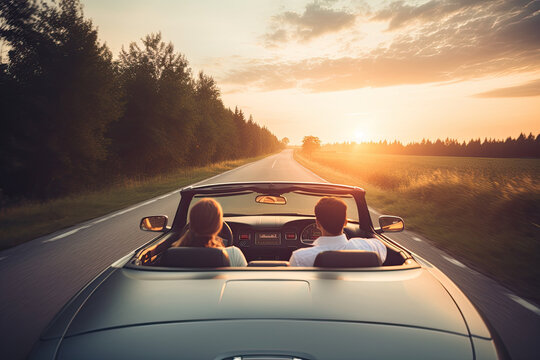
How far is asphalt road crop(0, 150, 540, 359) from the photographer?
331 centimetres

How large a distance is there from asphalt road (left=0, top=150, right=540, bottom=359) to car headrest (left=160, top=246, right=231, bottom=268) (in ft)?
6.04

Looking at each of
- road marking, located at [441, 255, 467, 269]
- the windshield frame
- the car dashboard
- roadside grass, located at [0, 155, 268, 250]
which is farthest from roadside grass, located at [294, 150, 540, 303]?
roadside grass, located at [0, 155, 268, 250]

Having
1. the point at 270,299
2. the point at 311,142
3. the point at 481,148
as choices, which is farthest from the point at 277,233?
the point at 481,148

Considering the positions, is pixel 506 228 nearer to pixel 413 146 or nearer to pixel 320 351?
pixel 320 351

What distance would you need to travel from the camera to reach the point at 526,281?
17.6 feet

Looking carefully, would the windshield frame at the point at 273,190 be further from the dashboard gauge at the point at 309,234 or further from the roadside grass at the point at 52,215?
the roadside grass at the point at 52,215

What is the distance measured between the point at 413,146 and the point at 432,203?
504 feet

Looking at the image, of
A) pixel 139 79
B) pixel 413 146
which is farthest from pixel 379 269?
pixel 413 146

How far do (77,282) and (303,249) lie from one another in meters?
3.65

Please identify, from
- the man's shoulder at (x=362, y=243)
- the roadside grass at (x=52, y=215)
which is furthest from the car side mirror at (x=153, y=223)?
the roadside grass at (x=52, y=215)

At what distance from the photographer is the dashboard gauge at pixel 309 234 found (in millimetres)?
4613

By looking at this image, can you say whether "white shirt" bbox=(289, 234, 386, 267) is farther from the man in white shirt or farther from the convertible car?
the convertible car

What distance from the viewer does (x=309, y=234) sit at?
467cm

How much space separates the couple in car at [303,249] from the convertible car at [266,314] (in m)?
0.22
